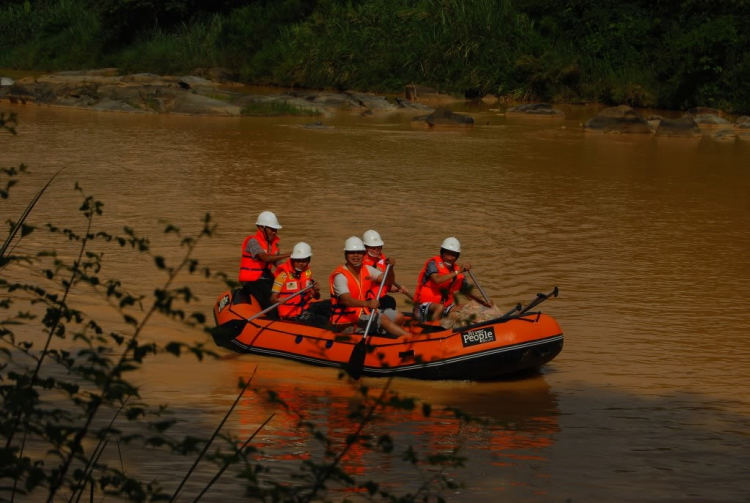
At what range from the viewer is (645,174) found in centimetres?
2328

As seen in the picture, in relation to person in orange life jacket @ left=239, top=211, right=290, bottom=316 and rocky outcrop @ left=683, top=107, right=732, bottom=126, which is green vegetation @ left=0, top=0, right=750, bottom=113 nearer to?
rocky outcrop @ left=683, top=107, right=732, bottom=126

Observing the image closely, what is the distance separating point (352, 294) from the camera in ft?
32.9

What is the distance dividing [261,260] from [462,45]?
32.1m

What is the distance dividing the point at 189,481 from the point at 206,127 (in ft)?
80.2

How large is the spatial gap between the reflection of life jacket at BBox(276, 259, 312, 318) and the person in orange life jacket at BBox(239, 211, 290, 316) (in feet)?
0.88

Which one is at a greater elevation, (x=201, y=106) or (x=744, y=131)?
(x=744, y=131)

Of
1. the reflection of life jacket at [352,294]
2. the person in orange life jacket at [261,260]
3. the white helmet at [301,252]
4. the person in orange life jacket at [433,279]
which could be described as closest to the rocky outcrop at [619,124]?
the person in orange life jacket at [261,260]

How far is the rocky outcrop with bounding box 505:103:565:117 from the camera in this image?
35.6 meters

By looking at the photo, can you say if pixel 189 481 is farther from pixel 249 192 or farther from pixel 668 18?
pixel 668 18

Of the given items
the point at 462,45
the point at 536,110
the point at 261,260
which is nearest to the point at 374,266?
the point at 261,260

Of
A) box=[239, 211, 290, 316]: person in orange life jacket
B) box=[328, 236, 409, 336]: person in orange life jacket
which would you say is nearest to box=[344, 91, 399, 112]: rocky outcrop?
box=[239, 211, 290, 316]: person in orange life jacket

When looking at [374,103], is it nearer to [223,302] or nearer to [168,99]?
[168,99]

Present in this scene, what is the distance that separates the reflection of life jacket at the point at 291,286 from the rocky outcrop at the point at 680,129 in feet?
69.6

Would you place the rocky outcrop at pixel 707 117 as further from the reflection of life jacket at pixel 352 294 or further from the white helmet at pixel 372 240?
the reflection of life jacket at pixel 352 294
